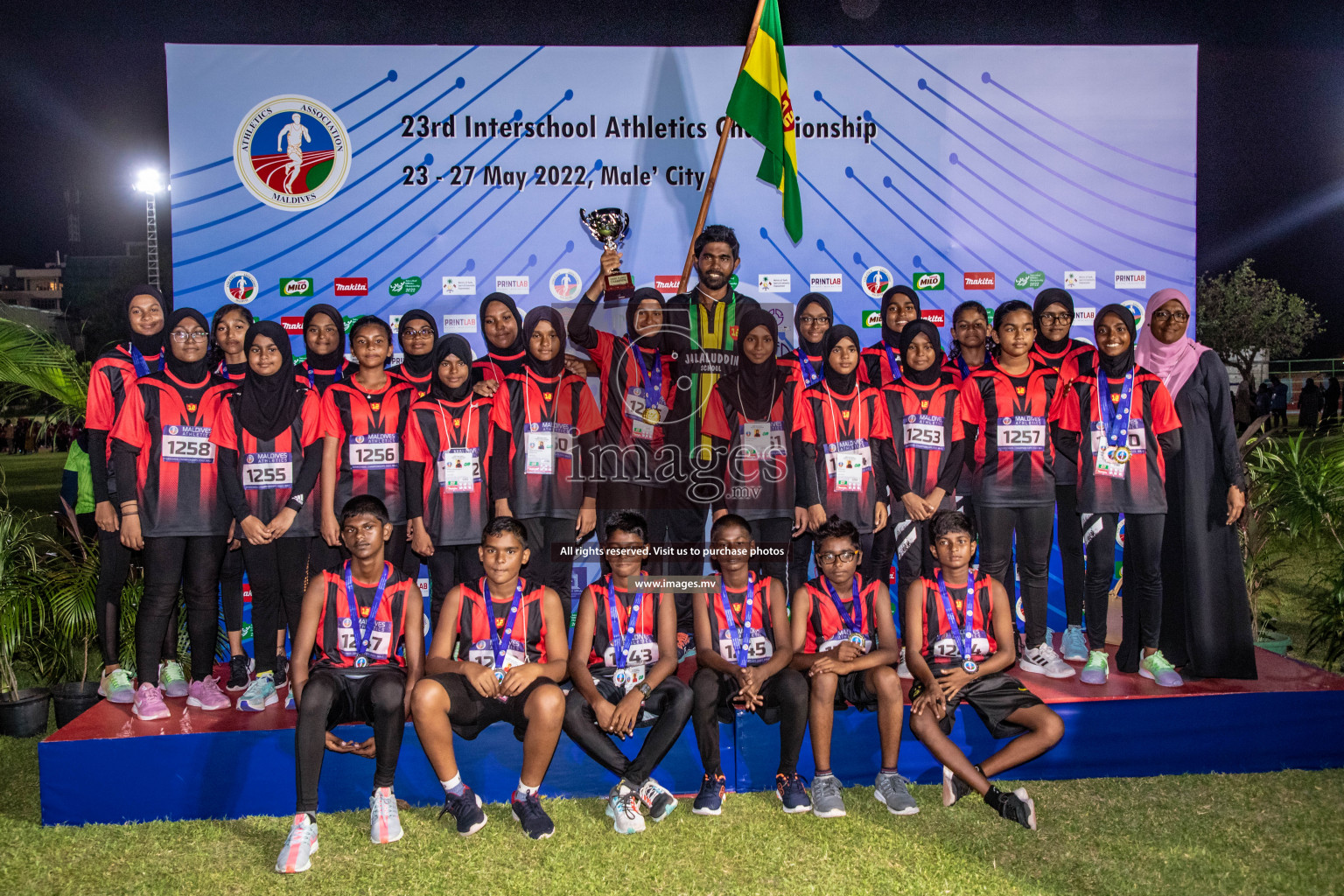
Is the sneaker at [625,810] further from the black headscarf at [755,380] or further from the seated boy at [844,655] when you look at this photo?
the black headscarf at [755,380]

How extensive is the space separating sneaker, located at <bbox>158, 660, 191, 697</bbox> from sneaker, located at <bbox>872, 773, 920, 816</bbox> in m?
3.00

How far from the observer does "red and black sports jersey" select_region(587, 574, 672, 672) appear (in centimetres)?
360

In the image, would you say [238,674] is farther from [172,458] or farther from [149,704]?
[172,458]

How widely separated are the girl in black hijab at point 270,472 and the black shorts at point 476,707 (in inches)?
40.5

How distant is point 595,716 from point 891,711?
1.16 m

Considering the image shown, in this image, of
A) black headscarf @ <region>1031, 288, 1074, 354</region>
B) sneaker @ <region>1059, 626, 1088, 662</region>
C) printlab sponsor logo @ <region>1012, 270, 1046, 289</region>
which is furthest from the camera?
printlab sponsor logo @ <region>1012, 270, 1046, 289</region>

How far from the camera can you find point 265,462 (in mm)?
3969

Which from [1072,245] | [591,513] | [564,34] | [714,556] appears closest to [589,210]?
[564,34]

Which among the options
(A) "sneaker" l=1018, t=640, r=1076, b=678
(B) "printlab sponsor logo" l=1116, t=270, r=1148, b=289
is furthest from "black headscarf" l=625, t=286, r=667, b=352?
(B) "printlab sponsor logo" l=1116, t=270, r=1148, b=289

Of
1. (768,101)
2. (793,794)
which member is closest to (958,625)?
(793,794)

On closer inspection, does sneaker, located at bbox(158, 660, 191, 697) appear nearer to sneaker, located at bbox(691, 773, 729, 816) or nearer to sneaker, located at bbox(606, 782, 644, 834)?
sneaker, located at bbox(606, 782, 644, 834)

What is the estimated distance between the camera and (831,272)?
18.2 ft

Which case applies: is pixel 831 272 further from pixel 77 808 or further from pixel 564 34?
pixel 77 808

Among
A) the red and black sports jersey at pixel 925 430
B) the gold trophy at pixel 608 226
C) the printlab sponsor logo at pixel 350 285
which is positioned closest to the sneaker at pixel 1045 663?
the red and black sports jersey at pixel 925 430
